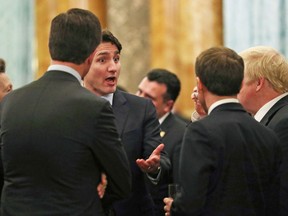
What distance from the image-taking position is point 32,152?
3.08 metres

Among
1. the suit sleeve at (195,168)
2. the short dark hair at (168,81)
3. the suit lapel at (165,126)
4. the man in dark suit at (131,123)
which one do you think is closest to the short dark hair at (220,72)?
the suit sleeve at (195,168)

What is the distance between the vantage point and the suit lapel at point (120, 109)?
13.5 ft

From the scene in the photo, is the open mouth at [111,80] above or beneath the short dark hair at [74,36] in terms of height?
beneath

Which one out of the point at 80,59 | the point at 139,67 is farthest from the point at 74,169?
the point at 139,67

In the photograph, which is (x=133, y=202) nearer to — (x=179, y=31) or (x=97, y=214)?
(x=97, y=214)

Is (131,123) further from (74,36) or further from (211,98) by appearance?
(74,36)

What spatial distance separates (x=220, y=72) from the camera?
3385 millimetres

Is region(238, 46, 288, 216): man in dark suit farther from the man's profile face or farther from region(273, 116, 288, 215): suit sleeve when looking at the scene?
the man's profile face

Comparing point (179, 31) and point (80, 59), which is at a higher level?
point (80, 59)

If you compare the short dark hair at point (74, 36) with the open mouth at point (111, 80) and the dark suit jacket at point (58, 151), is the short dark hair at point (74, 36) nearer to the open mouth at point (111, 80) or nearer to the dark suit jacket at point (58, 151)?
the dark suit jacket at point (58, 151)

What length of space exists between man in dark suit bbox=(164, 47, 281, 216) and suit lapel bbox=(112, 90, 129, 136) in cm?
73

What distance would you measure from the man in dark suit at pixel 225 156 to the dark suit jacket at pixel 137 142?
0.61 m

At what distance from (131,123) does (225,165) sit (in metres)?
0.95

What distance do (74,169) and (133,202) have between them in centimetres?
108
